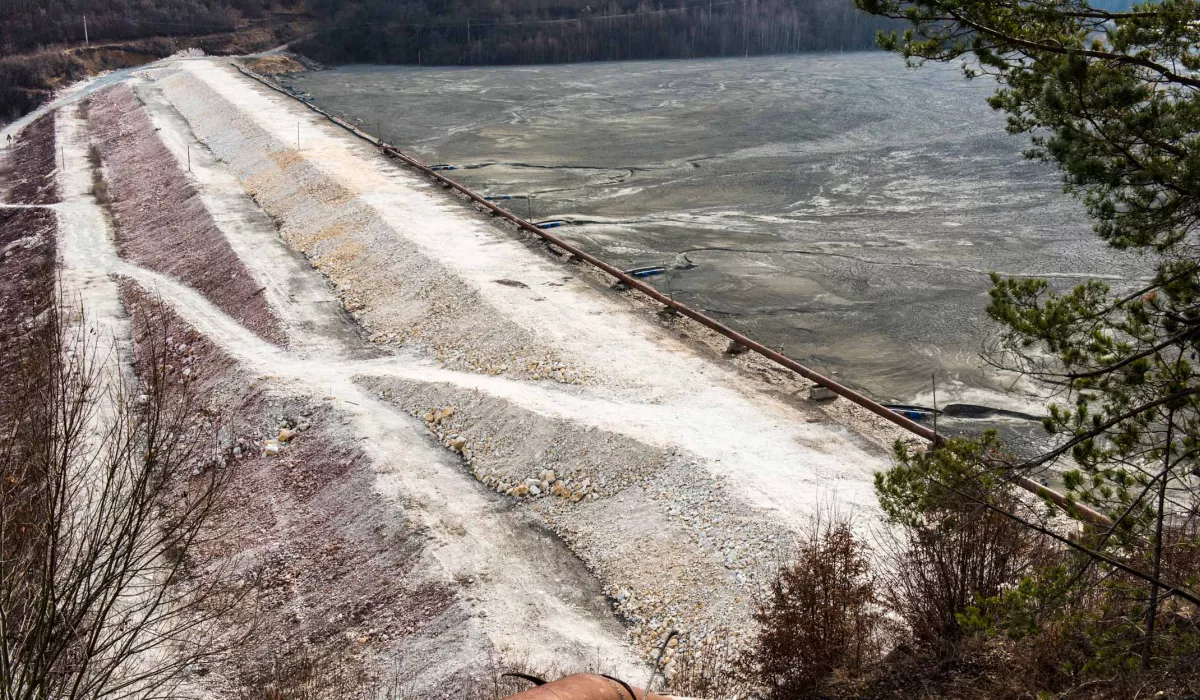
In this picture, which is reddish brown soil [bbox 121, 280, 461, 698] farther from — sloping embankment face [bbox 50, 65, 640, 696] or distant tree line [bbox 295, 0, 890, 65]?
distant tree line [bbox 295, 0, 890, 65]

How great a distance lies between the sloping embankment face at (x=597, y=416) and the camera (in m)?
12.7

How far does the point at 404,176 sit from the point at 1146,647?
97.0ft

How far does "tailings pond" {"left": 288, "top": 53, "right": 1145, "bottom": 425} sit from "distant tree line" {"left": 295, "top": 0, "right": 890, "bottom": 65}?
1753cm

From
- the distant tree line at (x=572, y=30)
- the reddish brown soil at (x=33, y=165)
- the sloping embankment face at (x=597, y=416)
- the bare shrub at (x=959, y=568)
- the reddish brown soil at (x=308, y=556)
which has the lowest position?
the reddish brown soil at (x=308, y=556)

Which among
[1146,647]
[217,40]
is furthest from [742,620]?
[217,40]

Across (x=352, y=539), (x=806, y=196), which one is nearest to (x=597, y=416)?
(x=352, y=539)

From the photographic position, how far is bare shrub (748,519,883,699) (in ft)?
31.3

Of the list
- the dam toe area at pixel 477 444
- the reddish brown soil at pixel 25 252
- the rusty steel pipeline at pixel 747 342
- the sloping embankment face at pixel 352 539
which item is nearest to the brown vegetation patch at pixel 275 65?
the reddish brown soil at pixel 25 252

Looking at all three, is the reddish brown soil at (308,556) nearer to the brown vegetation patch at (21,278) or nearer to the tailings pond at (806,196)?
the brown vegetation patch at (21,278)

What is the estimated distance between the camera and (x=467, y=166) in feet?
120

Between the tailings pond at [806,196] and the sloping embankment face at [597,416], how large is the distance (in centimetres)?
288

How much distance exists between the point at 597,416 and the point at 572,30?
64.2 meters

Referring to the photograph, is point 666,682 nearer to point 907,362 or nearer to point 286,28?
point 907,362

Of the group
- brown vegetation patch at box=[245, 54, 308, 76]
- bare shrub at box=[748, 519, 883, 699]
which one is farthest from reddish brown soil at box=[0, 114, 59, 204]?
bare shrub at box=[748, 519, 883, 699]
